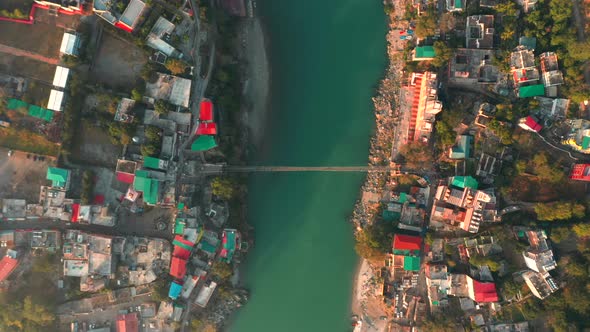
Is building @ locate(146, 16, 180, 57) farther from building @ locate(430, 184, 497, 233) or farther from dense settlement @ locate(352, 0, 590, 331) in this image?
building @ locate(430, 184, 497, 233)

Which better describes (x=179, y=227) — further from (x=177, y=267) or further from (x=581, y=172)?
(x=581, y=172)

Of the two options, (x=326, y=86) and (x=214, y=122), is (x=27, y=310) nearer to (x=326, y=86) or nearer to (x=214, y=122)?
(x=214, y=122)

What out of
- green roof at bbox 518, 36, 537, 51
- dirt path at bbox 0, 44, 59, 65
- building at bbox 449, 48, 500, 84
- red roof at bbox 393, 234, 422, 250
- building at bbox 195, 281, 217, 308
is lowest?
building at bbox 195, 281, 217, 308

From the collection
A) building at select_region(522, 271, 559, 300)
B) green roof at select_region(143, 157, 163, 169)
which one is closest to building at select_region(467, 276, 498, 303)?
building at select_region(522, 271, 559, 300)

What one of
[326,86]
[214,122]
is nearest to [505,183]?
[326,86]

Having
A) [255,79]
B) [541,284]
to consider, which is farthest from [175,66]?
[541,284]
